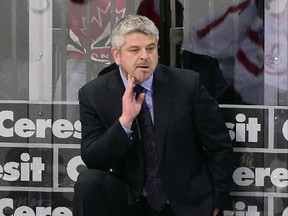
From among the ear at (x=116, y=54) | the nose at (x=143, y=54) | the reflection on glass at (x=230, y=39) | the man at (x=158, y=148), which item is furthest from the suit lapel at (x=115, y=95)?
the reflection on glass at (x=230, y=39)

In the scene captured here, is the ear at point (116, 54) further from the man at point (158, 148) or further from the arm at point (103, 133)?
the arm at point (103, 133)

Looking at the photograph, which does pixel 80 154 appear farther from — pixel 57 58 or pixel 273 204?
pixel 273 204

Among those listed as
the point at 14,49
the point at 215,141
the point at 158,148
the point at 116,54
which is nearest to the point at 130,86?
the point at 116,54

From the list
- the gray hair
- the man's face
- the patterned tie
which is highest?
the gray hair

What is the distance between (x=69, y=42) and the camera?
12.2 ft

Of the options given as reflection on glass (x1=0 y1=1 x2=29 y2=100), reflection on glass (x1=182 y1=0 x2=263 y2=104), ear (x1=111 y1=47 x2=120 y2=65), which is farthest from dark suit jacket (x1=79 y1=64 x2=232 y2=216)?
reflection on glass (x1=0 y1=1 x2=29 y2=100)

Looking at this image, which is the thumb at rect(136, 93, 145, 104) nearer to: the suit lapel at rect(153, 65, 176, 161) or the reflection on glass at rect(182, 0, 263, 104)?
the suit lapel at rect(153, 65, 176, 161)

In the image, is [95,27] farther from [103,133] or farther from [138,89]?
[103,133]

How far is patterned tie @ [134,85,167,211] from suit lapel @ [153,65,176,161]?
3 cm

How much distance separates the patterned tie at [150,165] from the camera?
342cm

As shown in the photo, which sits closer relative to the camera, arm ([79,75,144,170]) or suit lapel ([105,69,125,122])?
arm ([79,75,144,170])

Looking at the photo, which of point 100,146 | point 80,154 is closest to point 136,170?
point 100,146

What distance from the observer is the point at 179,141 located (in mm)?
3410

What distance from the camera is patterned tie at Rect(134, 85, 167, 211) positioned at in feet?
11.2
